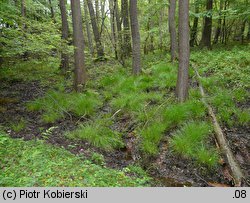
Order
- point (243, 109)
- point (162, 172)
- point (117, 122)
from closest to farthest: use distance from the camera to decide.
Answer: point (162, 172) → point (243, 109) → point (117, 122)

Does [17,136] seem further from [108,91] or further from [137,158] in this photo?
[108,91]

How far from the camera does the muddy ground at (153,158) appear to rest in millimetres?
4176

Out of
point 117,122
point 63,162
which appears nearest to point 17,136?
point 63,162

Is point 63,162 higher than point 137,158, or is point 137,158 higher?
point 63,162

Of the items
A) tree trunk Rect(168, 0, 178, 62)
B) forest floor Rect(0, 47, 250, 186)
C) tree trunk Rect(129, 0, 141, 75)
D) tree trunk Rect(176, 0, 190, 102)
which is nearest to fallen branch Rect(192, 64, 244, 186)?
forest floor Rect(0, 47, 250, 186)

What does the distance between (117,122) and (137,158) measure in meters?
1.69

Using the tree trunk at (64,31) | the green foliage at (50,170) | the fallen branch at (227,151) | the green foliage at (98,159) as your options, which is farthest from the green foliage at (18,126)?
the tree trunk at (64,31)

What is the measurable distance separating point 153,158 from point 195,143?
95cm

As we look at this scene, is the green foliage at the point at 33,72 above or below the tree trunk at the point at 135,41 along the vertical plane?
below

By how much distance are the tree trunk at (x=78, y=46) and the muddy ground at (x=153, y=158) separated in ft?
7.18

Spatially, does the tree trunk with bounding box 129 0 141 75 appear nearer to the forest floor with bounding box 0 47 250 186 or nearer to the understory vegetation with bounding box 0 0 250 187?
the understory vegetation with bounding box 0 0 250 187

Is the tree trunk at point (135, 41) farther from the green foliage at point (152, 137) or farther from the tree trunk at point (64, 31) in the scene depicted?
the green foliage at point (152, 137)

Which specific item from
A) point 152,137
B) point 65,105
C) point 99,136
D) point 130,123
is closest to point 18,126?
point 65,105

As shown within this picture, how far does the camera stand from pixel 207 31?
44.9 ft
